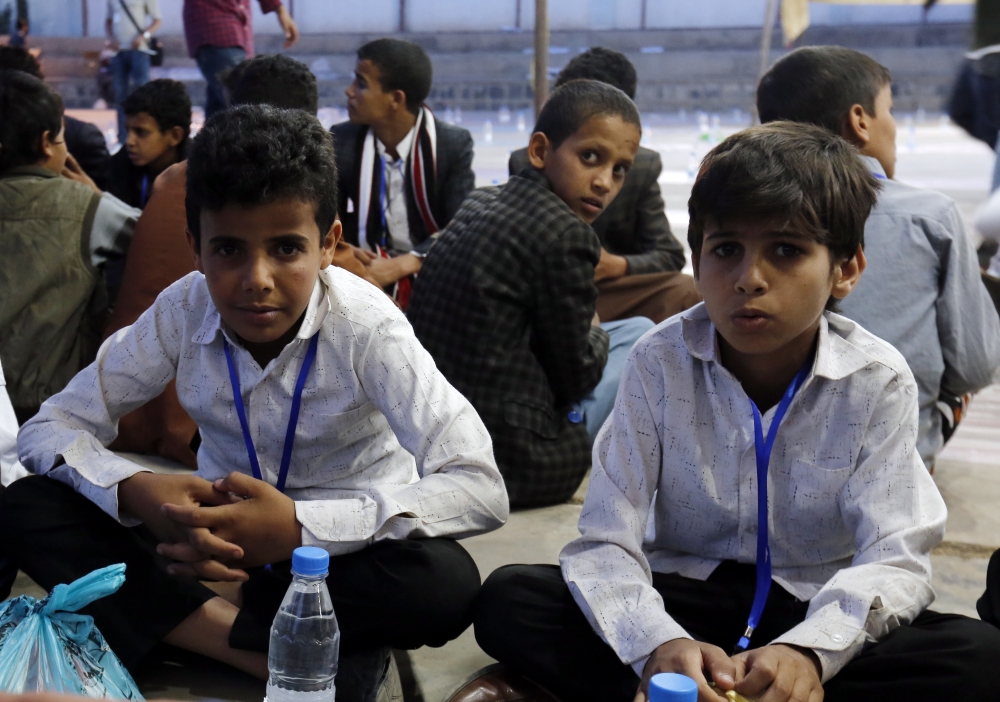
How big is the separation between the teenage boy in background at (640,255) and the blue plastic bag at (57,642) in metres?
2.23

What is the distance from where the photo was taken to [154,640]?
1.73 metres

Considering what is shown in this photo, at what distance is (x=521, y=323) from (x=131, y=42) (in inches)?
154

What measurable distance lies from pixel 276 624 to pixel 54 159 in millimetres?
2209

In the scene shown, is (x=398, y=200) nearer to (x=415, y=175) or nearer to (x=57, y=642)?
(x=415, y=175)

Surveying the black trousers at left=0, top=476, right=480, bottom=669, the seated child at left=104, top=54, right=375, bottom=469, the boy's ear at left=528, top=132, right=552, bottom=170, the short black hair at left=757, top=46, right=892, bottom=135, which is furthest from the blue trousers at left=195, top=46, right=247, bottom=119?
the black trousers at left=0, top=476, right=480, bottom=669

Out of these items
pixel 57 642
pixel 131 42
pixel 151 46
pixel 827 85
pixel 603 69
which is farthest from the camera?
pixel 151 46

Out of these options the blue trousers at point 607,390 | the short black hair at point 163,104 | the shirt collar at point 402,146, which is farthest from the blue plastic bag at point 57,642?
the short black hair at point 163,104

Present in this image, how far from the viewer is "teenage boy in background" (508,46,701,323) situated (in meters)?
3.49

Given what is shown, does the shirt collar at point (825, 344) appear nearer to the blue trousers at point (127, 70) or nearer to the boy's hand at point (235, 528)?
the boy's hand at point (235, 528)

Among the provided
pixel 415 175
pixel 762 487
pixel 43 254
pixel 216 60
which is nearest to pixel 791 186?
pixel 762 487

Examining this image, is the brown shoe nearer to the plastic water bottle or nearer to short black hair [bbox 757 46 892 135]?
the plastic water bottle

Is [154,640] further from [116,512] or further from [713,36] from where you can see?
[713,36]

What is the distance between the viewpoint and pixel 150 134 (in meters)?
4.02

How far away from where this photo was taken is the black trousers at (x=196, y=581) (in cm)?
165
